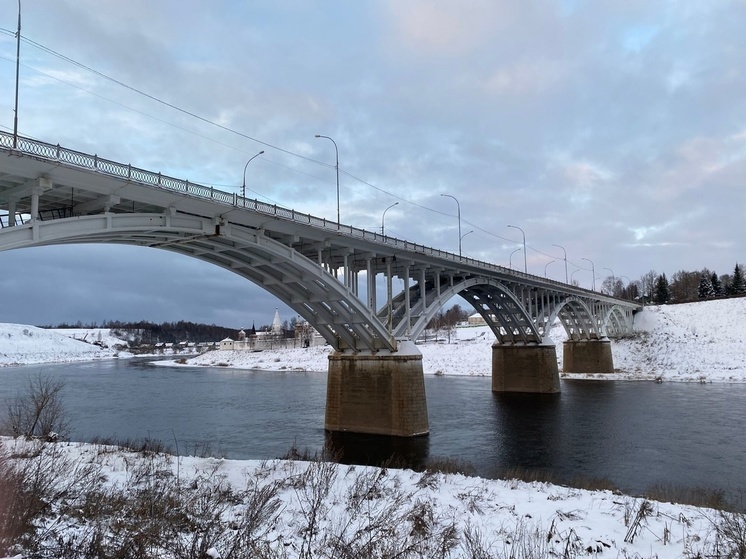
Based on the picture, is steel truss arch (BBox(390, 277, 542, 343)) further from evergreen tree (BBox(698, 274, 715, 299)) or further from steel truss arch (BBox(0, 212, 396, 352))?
evergreen tree (BBox(698, 274, 715, 299))

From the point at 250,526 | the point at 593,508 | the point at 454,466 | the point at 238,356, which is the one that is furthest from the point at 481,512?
the point at 238,356

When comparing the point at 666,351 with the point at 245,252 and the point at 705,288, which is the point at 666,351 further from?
the point at 245,252

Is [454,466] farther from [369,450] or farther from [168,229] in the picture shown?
[168,229]

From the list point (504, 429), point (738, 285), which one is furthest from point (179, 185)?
point (738, 285)

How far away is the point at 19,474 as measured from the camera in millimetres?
7652

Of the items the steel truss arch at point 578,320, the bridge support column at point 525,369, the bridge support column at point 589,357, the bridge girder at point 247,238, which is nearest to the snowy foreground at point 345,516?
the bridge girder at point 247,238

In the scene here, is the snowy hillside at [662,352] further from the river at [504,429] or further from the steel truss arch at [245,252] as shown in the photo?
the steel truss arch at [245,252]

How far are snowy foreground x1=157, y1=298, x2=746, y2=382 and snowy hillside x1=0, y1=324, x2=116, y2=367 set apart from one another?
210 feet

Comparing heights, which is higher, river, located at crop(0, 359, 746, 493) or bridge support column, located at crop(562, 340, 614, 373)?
bridge support column, located at crop(562, 340, 614, 373)

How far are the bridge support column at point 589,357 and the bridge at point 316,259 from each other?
1988 centimetres

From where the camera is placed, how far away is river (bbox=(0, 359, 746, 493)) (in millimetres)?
21766

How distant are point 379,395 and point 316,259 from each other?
26.2 feet

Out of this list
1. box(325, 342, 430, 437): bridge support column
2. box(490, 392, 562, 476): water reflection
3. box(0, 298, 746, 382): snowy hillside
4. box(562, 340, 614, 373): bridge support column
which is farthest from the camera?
box(562, 340, 614, 373): bridge support column

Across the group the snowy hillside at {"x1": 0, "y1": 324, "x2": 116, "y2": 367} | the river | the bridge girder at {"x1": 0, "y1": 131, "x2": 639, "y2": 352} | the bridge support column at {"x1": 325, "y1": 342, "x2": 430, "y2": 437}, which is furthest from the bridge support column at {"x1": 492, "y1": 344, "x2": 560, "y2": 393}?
the snowy hillside at {"x1": 0, "y1": 324, "x2": 116, "y2": 367}
